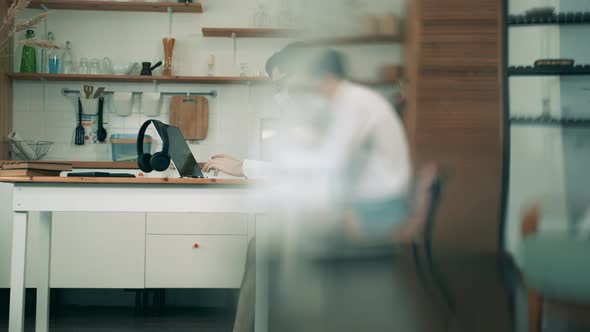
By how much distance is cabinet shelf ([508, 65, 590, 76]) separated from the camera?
0.26 m

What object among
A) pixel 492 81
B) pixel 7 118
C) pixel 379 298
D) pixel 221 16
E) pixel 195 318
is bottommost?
A: pixel 195 318

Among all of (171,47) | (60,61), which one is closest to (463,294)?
(171,47)

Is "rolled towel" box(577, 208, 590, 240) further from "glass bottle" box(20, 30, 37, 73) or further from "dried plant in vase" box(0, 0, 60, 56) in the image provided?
"glass bottle" box(20, 30, 37, 73)

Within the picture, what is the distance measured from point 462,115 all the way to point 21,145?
350cm

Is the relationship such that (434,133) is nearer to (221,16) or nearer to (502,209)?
(502,209)

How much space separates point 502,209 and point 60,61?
3650mm

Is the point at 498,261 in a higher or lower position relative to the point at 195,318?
higher

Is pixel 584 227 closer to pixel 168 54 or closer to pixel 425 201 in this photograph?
pixel 425 201

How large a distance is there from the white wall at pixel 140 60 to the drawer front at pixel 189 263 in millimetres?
780

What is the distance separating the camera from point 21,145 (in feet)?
10.7

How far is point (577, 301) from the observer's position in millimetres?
260

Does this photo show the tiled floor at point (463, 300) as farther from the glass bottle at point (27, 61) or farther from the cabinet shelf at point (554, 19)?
the glass bottle at point (27, 61)

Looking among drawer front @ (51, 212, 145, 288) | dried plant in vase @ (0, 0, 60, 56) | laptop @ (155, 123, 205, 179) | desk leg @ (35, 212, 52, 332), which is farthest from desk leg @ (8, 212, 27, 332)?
drawer front @ (51, 212, 145, 288)

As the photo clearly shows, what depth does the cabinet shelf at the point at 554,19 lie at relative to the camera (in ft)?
0.83
